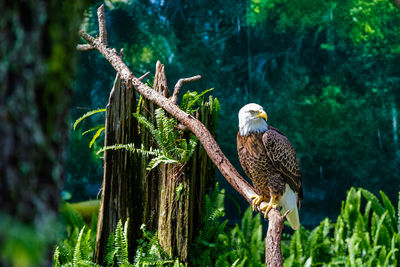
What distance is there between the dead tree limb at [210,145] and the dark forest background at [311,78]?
322 centimetres

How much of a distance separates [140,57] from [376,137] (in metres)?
3.85

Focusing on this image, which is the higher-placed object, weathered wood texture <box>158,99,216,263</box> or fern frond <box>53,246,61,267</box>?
weathered wood texture <box>158,99,216,263</box>

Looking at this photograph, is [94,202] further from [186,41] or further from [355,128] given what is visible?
[355,128]

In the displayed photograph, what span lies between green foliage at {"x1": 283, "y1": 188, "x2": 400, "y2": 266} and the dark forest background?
174cm

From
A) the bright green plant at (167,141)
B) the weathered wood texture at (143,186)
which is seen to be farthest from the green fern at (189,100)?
the weathered wood texture at (143,186)

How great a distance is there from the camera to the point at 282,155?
305cm

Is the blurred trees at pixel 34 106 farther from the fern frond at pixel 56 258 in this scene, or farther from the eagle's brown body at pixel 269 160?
the fern frond at pixel 56 258

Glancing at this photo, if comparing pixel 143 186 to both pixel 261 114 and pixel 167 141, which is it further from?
pixel 261 114

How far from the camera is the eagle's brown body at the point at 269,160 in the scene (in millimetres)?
3035

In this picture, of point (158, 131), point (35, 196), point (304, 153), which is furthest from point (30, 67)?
point (304, 153)

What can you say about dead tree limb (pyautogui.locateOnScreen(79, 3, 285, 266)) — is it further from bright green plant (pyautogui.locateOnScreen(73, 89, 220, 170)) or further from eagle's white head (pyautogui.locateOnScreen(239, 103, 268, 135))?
eagle's white head (pyautogui.locateOnScreen(239, 103, 268, 135))

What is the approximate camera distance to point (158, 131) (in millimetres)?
2990

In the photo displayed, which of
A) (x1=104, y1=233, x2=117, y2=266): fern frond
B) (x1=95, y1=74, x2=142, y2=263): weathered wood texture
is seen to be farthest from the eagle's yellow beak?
(x1=104, y1=233, x2=117, y2=266): fern frond

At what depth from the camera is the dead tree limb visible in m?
1.96
